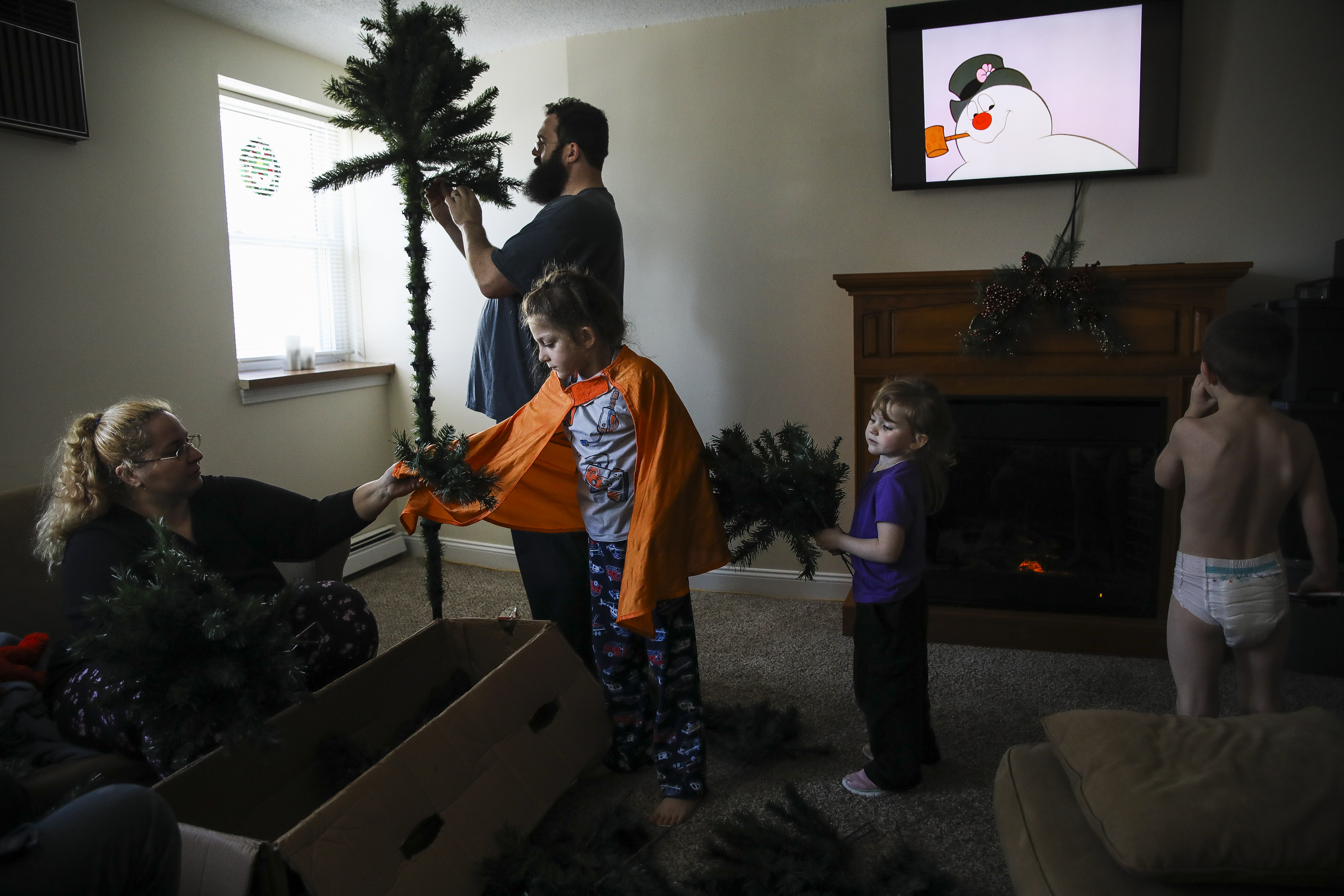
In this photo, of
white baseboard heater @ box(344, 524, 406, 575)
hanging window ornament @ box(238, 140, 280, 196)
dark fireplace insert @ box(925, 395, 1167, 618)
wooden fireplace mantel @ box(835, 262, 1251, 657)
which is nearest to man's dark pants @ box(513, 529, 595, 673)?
wooden fireplace mantel @ box(835, 262, 1251, 657)

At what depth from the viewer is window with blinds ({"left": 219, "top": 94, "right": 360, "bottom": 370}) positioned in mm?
3459

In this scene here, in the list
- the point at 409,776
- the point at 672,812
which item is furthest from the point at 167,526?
the point at 672,812

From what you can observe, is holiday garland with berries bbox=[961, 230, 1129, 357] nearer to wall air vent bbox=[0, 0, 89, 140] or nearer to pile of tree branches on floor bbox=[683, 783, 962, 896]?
pile of tree branches on floor bbox=[683, 783, 962, 896]

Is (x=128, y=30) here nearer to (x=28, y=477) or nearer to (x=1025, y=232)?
(x=28, y=477)

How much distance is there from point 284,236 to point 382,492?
225cm

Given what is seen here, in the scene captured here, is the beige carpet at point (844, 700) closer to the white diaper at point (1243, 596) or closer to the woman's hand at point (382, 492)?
the white diaper at point (1243, 596)

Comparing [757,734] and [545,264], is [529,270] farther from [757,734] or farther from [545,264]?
[757,734]

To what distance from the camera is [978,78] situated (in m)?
2.91

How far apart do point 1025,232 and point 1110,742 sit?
2.28m

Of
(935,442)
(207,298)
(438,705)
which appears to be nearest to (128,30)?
(207,298)

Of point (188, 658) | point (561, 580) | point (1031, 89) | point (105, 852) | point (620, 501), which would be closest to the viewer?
point (105, 852)

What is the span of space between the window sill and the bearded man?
134 centimetres

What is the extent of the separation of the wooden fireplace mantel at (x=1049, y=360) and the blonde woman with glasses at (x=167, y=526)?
5.73ft

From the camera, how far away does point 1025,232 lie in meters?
3.03
